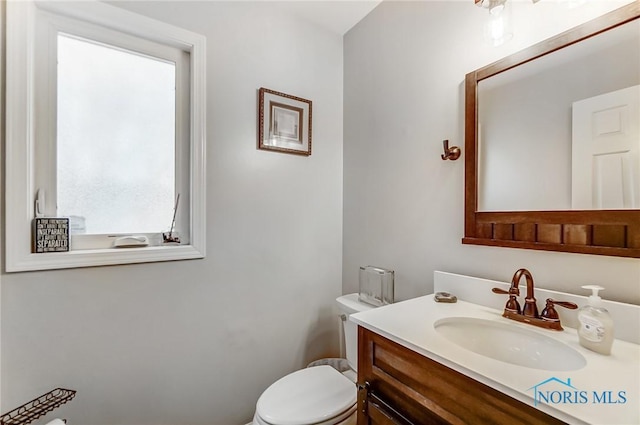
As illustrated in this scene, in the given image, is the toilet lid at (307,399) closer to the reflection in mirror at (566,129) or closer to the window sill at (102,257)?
the window sill at (102,257)

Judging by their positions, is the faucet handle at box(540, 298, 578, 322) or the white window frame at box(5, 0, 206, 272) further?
the white window frame at box(5, 0, 206, 272)

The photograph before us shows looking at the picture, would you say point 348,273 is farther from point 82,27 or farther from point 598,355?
point 82,27

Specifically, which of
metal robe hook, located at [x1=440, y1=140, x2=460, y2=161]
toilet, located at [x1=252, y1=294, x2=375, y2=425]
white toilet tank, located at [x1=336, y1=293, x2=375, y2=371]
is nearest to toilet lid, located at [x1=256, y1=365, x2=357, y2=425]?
toilet, located at [x1=252, y1=294, x2=375, y2=425]

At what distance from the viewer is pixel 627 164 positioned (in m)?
0.82

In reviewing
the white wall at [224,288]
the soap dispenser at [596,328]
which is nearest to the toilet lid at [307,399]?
the white wall at [224,288]

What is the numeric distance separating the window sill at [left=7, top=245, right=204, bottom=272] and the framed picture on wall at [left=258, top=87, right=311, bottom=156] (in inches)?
27.9

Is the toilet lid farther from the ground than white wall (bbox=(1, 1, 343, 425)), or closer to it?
closer to it

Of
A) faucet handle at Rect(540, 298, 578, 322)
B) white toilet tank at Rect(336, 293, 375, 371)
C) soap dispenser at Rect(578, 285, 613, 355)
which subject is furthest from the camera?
white toilet tank at Rect(336, 293, 375, 371)

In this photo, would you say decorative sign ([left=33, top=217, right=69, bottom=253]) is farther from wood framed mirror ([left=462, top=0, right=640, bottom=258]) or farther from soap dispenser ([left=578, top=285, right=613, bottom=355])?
soap dispenser ([left=578, top=285, right=613, bottom=355])

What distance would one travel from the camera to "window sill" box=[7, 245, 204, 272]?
1.09 m

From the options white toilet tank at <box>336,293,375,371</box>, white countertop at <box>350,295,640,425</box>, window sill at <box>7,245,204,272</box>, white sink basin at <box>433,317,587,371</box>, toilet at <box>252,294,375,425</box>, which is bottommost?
toilet at <box>252,294,375,425</box>

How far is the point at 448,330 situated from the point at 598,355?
0.38 metres

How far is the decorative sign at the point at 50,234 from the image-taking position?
1.11 meters

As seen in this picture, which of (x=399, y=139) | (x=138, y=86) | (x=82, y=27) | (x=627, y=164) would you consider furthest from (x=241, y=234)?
(x=627, y=164)
